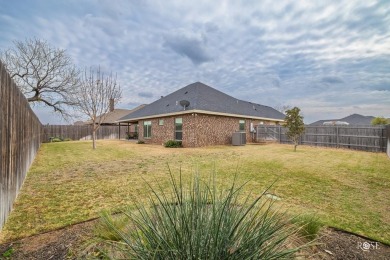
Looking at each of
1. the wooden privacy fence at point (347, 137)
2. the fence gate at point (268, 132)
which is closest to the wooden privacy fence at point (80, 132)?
the fence gate at point (268, 132)

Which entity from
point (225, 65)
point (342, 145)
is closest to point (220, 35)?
point (225, 65)

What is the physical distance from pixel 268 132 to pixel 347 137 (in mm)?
7170

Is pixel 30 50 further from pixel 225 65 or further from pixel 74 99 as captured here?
pixel 225 65

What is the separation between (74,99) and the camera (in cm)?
2366

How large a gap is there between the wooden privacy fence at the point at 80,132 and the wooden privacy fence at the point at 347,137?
23.4m

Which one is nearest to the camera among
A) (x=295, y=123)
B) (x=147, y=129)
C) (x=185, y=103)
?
(x=295, y=123)

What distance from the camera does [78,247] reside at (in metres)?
2.40

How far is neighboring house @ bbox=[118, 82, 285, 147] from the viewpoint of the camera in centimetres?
1727

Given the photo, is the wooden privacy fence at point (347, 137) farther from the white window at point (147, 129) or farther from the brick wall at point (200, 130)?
the white window at point (147, 129)

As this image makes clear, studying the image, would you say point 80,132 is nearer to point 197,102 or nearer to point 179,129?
point 179,129

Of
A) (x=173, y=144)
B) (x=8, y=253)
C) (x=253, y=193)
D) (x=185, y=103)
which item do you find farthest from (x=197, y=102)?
(x=8, y=253)

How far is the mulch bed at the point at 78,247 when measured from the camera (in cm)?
230

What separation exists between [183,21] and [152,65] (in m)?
8.22

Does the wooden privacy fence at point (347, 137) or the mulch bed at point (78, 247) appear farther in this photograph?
the wooden privacy fence at point (347, 137)
